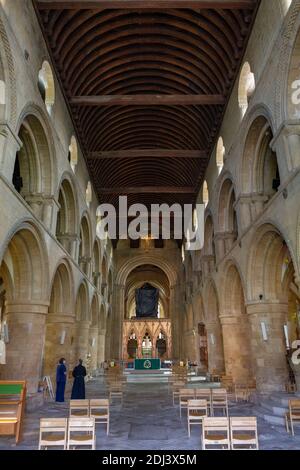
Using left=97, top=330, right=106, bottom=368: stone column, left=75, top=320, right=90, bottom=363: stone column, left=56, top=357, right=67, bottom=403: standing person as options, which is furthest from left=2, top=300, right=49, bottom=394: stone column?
left=97, top=330, right=106, bottom=368: stone column

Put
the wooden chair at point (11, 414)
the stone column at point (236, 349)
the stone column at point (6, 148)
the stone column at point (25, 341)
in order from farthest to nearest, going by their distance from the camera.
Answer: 1. the stone column at point (236, 349)
2. the stone column at point (25, 341)
3. the stone column at point (6, 148)
4. the wooden chair at point (11, 414)

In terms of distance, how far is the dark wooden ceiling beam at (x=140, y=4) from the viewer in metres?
10.9

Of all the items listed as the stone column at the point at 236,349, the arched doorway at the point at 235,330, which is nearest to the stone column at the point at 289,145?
the arched doorway at the point at 235,330

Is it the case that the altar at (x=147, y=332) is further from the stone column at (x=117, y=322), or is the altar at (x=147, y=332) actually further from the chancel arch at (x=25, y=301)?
the chancel arch at (x=25, y=301)

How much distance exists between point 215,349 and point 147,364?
7180 millimetres

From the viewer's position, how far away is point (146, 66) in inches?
575

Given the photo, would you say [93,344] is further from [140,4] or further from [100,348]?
[140,4]

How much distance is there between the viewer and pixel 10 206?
8.98 m

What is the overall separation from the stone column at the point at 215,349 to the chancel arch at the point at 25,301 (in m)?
9.51

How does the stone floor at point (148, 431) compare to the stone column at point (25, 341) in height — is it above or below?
below

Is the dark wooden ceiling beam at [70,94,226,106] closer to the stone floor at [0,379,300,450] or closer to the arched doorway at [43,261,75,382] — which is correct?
the arched doorway at [43,261,75,382]

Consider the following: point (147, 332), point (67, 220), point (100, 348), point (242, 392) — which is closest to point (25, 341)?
point (67, 220)

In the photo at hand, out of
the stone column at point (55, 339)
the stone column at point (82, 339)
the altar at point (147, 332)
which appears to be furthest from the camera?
the altar at point (147, 332)

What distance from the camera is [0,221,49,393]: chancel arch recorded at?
35.1ft
